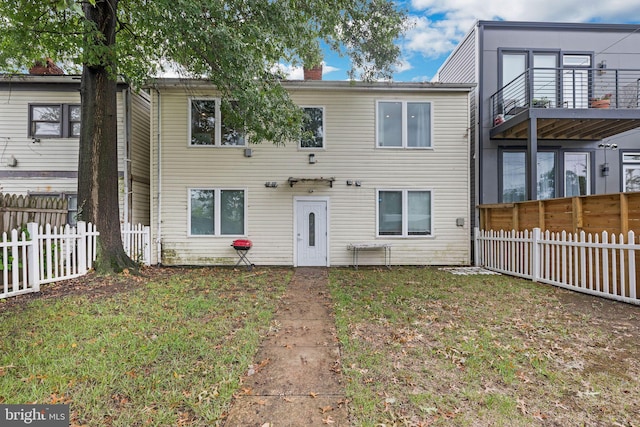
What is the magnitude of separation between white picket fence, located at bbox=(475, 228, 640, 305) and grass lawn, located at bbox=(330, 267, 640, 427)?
1.43 feet

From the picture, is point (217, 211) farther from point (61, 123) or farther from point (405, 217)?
point (405, 217)

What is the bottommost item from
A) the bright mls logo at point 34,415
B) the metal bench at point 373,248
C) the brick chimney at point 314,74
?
the bright mls logo at point 34,415

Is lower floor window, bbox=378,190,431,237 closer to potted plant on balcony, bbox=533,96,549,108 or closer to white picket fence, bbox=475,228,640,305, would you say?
white picket fence, bbox=475,228,640,305

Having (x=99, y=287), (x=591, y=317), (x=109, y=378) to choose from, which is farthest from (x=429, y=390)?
(x=99, y=287)

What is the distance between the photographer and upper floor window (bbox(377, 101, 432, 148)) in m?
9.48

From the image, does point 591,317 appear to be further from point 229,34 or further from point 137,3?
point 137,3

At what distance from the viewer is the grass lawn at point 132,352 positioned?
7.57 ft

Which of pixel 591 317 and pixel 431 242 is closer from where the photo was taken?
pixel 591 317

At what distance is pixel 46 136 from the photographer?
924 cm

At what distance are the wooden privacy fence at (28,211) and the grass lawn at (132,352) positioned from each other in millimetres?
1674

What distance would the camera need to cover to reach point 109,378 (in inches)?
104

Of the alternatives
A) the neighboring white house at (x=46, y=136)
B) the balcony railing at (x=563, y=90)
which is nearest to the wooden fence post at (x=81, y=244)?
the neighboring white house at (x=46, y=136)

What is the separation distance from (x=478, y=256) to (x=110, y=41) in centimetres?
1152

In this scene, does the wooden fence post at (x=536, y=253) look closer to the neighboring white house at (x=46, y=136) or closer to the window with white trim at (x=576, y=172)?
the window with white trim at (x=576, y=172)
